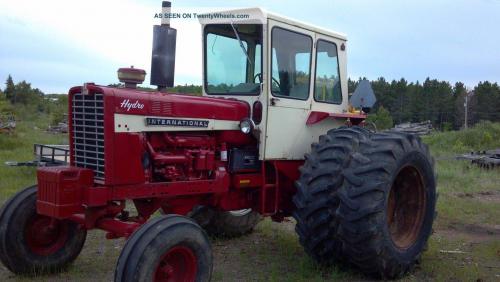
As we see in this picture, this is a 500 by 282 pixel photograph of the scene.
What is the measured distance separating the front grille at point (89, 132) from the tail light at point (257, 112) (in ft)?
5.91

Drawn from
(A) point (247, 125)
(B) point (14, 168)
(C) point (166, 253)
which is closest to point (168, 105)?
(A) point (247, 125)

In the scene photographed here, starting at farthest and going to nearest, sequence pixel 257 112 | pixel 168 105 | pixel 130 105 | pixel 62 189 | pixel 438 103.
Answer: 1. pixel 438 103
2. pixel 257 112
3. pixel 168 105
4. pixel 130 105
5. pixel 62 189

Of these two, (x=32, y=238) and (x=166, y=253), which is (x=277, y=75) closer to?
(x=166, y=253)

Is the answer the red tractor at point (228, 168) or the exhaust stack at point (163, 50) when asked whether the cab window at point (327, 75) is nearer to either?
the red tractor at point (228, 168)

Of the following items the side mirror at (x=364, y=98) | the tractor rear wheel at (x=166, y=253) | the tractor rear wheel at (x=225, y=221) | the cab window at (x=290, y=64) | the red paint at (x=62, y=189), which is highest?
the cab window at (x=290, y=64)

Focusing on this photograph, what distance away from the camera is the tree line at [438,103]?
125ft

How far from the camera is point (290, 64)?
253 inches

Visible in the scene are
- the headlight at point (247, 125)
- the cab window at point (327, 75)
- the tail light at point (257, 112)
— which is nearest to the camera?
the headlight at point (247, 125)

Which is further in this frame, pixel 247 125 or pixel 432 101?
pixel 432 101

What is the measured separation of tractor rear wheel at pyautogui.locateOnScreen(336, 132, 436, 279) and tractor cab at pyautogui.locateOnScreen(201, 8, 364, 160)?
931 mm

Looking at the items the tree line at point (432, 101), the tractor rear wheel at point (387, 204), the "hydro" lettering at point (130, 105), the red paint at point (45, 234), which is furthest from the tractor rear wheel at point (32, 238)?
the tree line at point (432, 101)

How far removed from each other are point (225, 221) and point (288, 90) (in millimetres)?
2229

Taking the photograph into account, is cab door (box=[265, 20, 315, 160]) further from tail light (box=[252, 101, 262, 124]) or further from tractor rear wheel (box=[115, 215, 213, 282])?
tractor rear wheel (box=[115, 215, 213, 282])

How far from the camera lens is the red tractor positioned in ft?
16.3
